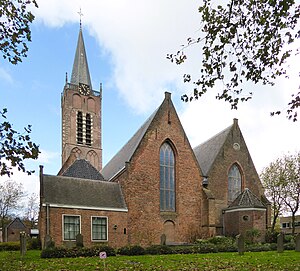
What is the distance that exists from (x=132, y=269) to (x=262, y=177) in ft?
117

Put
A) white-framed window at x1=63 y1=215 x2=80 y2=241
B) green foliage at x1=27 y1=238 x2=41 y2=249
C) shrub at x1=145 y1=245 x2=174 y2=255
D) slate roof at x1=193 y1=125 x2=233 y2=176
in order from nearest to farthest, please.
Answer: shrub at x1=145 y1=245 x2=174 y2=255, green foliage at x1=27 y1=238 x2=41 y2=249, white-framed window at x1=63 y1=215 x2=80 y2=241, slate roof at x1=193 y1=125 x2=233 y2=176

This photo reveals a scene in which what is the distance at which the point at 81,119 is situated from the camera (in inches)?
2168

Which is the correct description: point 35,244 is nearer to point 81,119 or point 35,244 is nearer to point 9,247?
point 9,247

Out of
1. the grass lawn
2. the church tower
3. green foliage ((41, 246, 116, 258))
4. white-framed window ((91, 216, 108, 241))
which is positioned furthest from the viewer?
the church tower

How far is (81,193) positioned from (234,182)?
55.8 feet

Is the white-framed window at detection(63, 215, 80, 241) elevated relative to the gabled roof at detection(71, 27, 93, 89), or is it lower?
lower

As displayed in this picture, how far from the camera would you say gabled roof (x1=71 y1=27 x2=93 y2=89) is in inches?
2258

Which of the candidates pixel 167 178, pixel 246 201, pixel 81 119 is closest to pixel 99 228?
pixel 167 178

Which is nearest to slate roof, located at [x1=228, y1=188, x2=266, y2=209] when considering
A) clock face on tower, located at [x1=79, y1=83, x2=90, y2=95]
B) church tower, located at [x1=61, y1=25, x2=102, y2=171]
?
church tower, located at [x1=61, y1=25, x2=102, y2=171]

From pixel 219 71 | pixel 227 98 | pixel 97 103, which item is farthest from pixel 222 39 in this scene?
pixel 97 103

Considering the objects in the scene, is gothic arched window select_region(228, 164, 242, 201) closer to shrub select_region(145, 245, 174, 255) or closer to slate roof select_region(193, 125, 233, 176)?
slate roof select_region(193, 125, 233, 176)

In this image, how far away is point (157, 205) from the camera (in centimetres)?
2948

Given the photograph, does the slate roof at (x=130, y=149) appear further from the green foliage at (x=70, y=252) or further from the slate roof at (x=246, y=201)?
the slate roof at (x=246, y=201)

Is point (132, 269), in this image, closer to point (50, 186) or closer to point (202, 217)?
point (50, 186)
